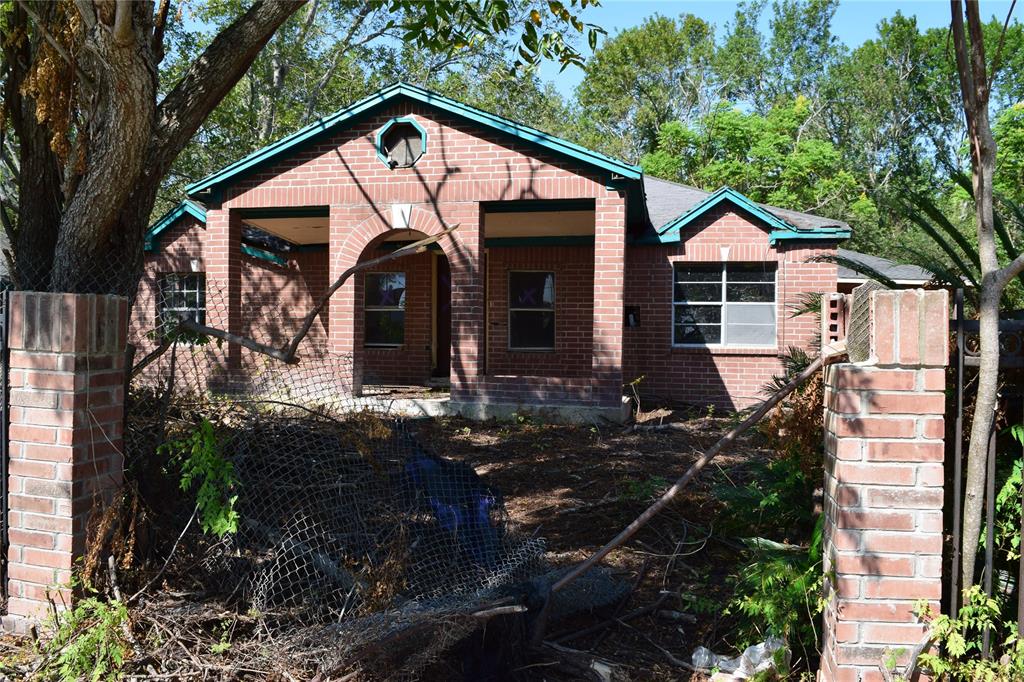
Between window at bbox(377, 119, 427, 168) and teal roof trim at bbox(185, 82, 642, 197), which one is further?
window at bbox(377, 119, 427, 168)

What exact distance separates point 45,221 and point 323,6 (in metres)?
21.9

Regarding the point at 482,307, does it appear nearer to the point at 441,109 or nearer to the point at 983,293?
the point at 441,109

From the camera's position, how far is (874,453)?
2.85 m

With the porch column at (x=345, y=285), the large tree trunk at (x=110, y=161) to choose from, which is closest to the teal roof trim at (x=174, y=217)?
the porch column at (x=345, y=285)

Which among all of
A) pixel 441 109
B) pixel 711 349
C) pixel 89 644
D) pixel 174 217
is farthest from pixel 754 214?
pixel 89 644

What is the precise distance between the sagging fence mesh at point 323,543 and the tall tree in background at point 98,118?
21.6 inches

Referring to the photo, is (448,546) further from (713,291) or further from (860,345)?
(713,291)

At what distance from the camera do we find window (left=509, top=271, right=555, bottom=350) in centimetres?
1527

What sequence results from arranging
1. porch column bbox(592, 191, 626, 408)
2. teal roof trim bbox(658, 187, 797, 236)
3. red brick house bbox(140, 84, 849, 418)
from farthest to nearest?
teal roof trim bbox(658, 187, 797, 236) → red brick house bbox(140, 84, 849, 418) → porch column bbox(592, 191, 626, 408)

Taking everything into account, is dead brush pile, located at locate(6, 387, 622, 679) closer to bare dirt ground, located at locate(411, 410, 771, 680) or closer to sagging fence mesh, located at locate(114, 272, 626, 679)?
sagging fence mesh, located at locate(114, 272, 626, 679)

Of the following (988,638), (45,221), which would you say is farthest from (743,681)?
(45,221)

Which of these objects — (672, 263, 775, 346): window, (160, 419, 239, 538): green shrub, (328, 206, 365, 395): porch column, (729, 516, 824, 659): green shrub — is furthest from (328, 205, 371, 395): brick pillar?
(729, 516, 824, 659): green shrub

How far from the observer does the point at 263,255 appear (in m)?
15.6

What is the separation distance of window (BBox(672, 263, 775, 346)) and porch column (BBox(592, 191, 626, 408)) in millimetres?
2774
